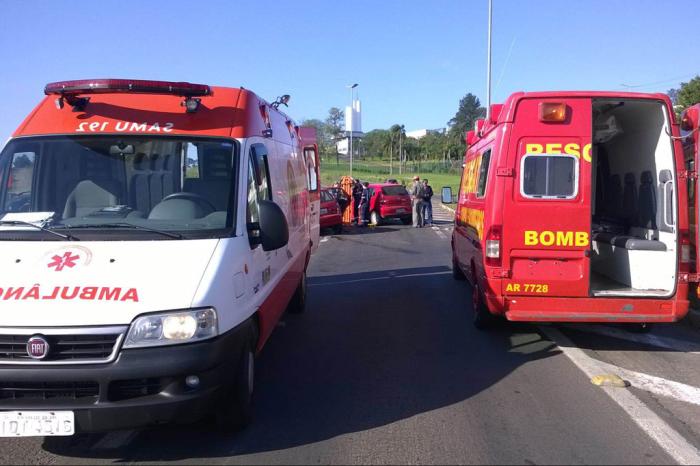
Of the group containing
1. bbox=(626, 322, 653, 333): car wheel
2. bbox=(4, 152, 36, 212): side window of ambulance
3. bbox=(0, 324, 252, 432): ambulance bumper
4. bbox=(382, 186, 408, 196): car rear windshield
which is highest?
bbox=(382, 186, 408, 196): car rear windshield

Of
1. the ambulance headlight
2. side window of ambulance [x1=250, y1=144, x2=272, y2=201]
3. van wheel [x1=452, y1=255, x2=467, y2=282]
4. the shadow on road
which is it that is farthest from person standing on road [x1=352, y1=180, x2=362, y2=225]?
the ambulance headlight

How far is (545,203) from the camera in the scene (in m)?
6.44

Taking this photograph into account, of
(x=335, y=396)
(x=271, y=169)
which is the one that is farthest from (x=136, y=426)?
(x=271, y=169)

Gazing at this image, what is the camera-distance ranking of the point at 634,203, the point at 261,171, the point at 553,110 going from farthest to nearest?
the point at 634,203
the point at 553,110
the point at 261,171

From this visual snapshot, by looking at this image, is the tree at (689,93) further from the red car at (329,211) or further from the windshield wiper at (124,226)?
the windshield wiper at (124,226)

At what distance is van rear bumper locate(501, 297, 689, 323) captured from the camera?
20.6ft

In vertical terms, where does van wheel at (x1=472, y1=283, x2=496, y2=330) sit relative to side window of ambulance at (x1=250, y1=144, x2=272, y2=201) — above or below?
below

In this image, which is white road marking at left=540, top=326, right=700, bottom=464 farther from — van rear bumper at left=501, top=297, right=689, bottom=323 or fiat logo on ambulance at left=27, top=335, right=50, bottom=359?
fiat logo on ambulance at left=27, top=335, right=50, bottom=359

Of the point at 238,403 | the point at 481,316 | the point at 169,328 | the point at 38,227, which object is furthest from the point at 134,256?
the point at 481,316

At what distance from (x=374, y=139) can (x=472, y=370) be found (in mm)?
116910

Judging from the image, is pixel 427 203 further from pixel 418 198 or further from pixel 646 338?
pixel 646 338

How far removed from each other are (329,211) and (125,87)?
15.9 meters

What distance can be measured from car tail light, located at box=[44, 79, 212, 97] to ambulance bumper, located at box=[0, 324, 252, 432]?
211 cm

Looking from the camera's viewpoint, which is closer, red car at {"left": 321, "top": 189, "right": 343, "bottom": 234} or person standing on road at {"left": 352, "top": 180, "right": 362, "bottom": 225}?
red car at {"left": 321, "top": 189, "right": 343, "bottom": 234}
